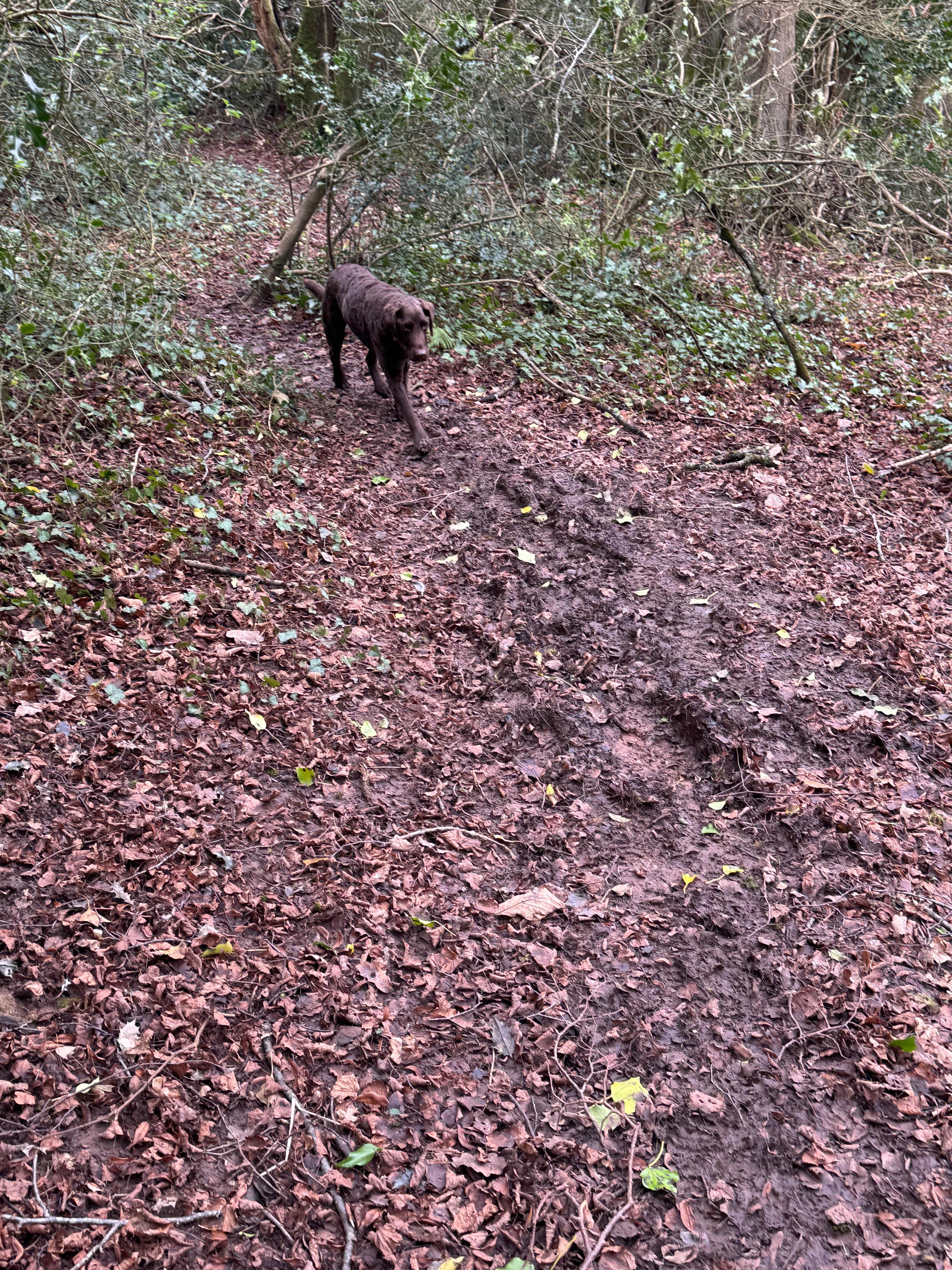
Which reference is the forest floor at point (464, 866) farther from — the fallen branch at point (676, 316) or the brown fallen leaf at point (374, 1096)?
the fallen branch at point (676, 316)

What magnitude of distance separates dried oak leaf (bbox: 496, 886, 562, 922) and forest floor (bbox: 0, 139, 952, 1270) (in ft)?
0.05

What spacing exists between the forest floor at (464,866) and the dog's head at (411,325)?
1.11m

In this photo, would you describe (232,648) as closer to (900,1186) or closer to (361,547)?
(361,547)

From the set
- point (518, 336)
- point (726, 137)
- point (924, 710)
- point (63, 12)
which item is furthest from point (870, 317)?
point (63, 12)

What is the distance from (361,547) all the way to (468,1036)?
3405 millimetres

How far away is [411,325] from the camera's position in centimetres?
625

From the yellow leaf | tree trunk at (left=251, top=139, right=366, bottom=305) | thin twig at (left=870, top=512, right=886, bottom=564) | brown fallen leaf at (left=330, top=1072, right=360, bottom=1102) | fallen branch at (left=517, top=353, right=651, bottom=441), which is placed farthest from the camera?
tree trunk at (left=251, top=139, right=366, bottom=305)

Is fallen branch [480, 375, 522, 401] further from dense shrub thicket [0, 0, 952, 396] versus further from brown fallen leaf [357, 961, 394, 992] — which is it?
brown fallen leaf [357, 961, 394, 992]

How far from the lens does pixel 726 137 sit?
8188mm

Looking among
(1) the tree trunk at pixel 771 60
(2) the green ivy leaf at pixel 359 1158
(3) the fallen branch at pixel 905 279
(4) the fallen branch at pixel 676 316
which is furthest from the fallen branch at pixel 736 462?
(1) the tree trunk at pixel 771 60

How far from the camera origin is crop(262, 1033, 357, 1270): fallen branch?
239 centimetres

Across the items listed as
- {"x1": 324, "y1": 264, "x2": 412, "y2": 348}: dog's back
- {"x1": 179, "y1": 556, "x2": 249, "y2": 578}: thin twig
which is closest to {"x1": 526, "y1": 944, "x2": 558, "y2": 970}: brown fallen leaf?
{"x1": 179, "y1": 556, "x2": 249, "y2": 578}: thin twig

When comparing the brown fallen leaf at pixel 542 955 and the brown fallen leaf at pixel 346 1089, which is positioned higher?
the brown fallen leaf at pixel 542 955

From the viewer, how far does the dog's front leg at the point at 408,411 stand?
6.84 metres
